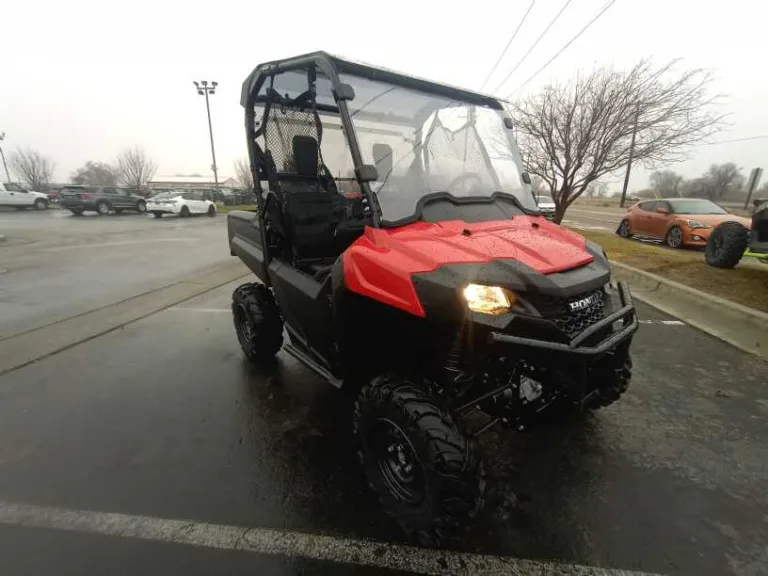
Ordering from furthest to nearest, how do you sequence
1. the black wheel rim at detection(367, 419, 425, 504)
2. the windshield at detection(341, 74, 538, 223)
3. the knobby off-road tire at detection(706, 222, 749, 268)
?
the knobby off-road tire at detection(706, 222, 749, 268), the windshield at detection(341, 74, 538, 223), the black wheel rim at detection(367, 419, 425, 504)

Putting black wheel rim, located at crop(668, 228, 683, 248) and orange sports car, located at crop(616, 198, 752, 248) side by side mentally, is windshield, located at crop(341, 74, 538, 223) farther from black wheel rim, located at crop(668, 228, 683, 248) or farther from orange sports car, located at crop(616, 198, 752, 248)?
black wheel rim, located at crop(668, 228, 683, 248)

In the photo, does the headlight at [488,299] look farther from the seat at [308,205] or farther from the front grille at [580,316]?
the seat at [308,205]

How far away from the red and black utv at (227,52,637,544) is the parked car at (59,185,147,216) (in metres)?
27.2

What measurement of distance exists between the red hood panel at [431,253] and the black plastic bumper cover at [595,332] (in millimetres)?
336

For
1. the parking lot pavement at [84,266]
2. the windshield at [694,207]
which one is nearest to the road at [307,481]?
the parking lot pavement at [84,266]

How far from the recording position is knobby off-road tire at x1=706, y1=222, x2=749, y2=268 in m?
7.14

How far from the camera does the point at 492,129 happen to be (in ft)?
10.6

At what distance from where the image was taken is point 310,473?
103 inches

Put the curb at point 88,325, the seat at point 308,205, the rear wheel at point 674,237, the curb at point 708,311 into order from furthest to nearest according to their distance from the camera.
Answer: the rear wheel at point 674,237 < the curb at point 708,311 < the curb at point 88,325 < the seat at point 308,205

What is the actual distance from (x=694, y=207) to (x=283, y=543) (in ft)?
49.7

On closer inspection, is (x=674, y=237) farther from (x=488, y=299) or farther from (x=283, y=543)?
(x=283, y=543)

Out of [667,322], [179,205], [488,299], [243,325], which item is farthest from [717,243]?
[179,205]

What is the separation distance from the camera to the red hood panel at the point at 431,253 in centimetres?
198

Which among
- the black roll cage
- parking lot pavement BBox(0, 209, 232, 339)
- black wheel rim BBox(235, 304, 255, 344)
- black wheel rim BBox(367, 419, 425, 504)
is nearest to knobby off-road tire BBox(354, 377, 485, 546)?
black wheel rim BBox(367, 419, 425, 504)
